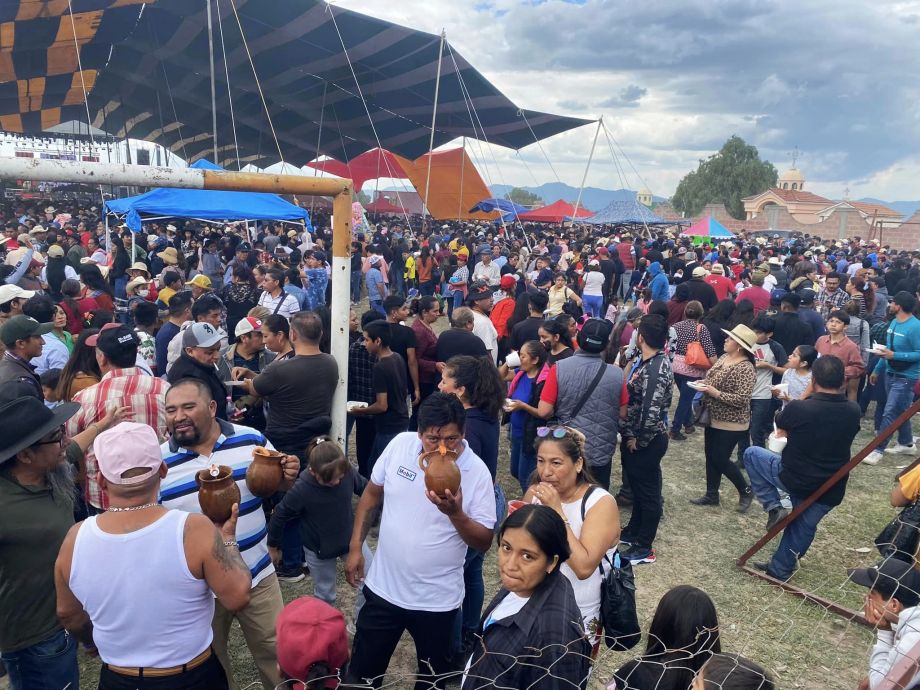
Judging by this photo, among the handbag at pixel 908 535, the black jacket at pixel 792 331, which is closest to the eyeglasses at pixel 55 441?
the handbag at pixel 908 535

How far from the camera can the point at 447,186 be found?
2559 cm

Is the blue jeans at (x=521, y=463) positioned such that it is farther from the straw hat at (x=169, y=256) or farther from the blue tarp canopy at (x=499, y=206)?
the blue tarp canopy at (x=499, y=206)

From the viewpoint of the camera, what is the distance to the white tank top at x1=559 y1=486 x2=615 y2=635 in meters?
2.31

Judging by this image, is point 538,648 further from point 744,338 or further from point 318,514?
point 744,338

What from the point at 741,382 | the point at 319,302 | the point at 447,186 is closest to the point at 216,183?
the point at 741,382

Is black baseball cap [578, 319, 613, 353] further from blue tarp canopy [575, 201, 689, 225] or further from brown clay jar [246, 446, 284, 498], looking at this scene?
blue tarp canopy [575, 201, 689, 225]

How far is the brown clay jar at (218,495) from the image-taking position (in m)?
2.04

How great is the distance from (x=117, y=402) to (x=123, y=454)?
4.35 feet

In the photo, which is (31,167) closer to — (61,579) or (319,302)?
(61,579)

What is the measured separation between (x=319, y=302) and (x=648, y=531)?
17.8 ft

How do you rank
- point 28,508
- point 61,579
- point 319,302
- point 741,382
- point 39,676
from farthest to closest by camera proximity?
point 319,302 → point 741,382 → point 39,676 → point 28,508 → point 61,579

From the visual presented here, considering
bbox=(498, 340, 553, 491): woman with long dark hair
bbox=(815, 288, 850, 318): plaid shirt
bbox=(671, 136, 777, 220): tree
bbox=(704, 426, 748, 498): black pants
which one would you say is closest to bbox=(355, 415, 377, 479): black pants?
bbox=(498, 340, 553, 491): woman with long dark hair

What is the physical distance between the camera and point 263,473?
7.68 feet

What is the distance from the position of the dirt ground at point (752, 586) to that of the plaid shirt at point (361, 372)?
125cm
